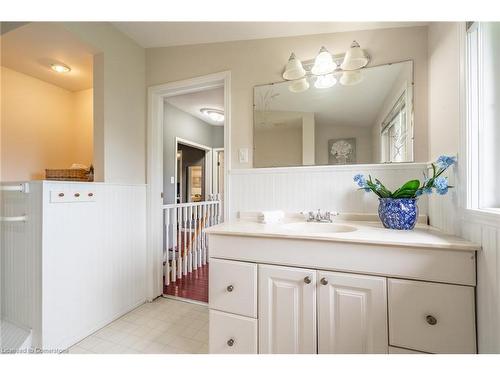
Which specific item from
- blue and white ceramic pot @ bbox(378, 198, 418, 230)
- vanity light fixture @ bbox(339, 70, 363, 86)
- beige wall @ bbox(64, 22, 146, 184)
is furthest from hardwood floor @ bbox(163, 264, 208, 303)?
vanity light fixture @ bbox(339, 70, 363, 86)

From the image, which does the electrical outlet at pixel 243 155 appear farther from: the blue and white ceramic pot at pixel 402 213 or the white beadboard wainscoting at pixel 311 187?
the blue and white ceramic pot at pixel 402 213

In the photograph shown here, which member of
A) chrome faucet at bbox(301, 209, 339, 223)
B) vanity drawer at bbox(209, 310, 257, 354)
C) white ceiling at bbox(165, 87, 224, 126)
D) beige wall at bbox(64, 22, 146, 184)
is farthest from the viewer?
white ceiling at bbox(165, 87, 224, 126)

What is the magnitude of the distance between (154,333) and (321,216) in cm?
150

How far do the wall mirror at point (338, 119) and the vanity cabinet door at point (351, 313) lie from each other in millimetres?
823

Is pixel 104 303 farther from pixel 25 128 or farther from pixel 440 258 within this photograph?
pixel 440 258

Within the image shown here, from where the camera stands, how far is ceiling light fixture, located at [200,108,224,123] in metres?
3.55

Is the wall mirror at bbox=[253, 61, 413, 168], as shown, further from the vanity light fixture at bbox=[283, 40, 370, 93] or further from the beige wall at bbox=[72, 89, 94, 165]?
the beige wall at bbox=[72, 89, 94, 165]

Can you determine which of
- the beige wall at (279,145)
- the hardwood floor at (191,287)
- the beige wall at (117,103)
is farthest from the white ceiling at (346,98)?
the hardwood floor at (191,287)

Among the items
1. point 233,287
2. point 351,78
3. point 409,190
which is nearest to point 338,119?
point 351,78

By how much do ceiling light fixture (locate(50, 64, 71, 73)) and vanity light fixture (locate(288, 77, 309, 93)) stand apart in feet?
6.87

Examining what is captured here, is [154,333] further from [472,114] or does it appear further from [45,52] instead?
[45,52]

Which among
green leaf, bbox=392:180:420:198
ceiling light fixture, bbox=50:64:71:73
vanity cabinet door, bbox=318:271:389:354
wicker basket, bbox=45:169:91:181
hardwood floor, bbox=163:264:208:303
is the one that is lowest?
hardwood floor, bbox=163:264:208:303

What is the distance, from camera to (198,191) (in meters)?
5.24

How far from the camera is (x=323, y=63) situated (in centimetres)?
147
